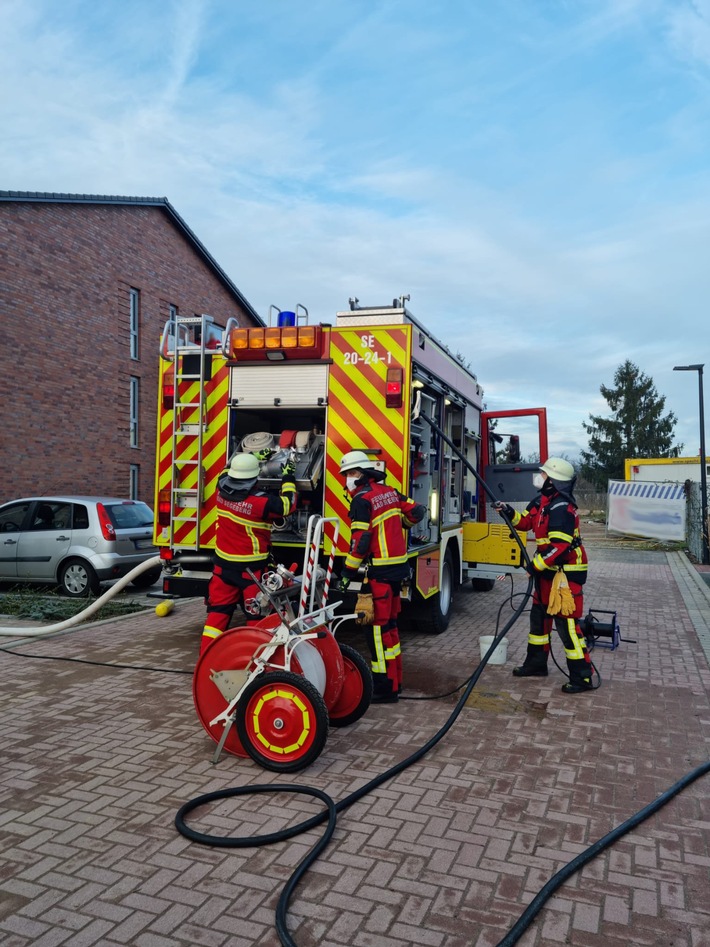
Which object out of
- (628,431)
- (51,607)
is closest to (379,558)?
(51,607)

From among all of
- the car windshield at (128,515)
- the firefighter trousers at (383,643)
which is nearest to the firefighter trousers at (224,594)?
the firefighter trousers at (383,643)

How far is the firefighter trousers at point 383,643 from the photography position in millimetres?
5344

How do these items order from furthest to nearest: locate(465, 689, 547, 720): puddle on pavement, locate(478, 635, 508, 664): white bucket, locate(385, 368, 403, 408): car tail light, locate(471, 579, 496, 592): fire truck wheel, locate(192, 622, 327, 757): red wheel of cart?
locate(471, 579, 496, 592): fire truck wheel < locate(478, 635, 508, 664): white bucket < locate(385, 368, 403, 408): car tail light < locate(465, 689, 547, 720): puddle on pavement < locate(192, 622, 327, 757): red wheel of cart

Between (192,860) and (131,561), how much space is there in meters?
7.42

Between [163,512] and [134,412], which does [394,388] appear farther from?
[134,412]

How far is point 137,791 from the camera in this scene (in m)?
3.85

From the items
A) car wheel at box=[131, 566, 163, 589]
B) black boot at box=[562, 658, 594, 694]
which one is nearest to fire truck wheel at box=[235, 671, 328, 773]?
black boot at box=[562, 658, 594, 694]

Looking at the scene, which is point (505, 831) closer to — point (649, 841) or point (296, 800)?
point (649, 841)

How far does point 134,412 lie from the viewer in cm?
2103

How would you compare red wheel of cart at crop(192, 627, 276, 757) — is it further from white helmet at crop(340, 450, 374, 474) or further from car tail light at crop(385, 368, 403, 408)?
car tail light at crop(385, 368, 403, 408)

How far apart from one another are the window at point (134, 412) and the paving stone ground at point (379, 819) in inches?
593

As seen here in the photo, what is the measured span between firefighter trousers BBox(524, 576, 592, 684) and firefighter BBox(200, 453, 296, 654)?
2.25m

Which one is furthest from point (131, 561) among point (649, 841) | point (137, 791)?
point (649, 841)

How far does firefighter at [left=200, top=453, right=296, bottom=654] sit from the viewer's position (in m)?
5.41
